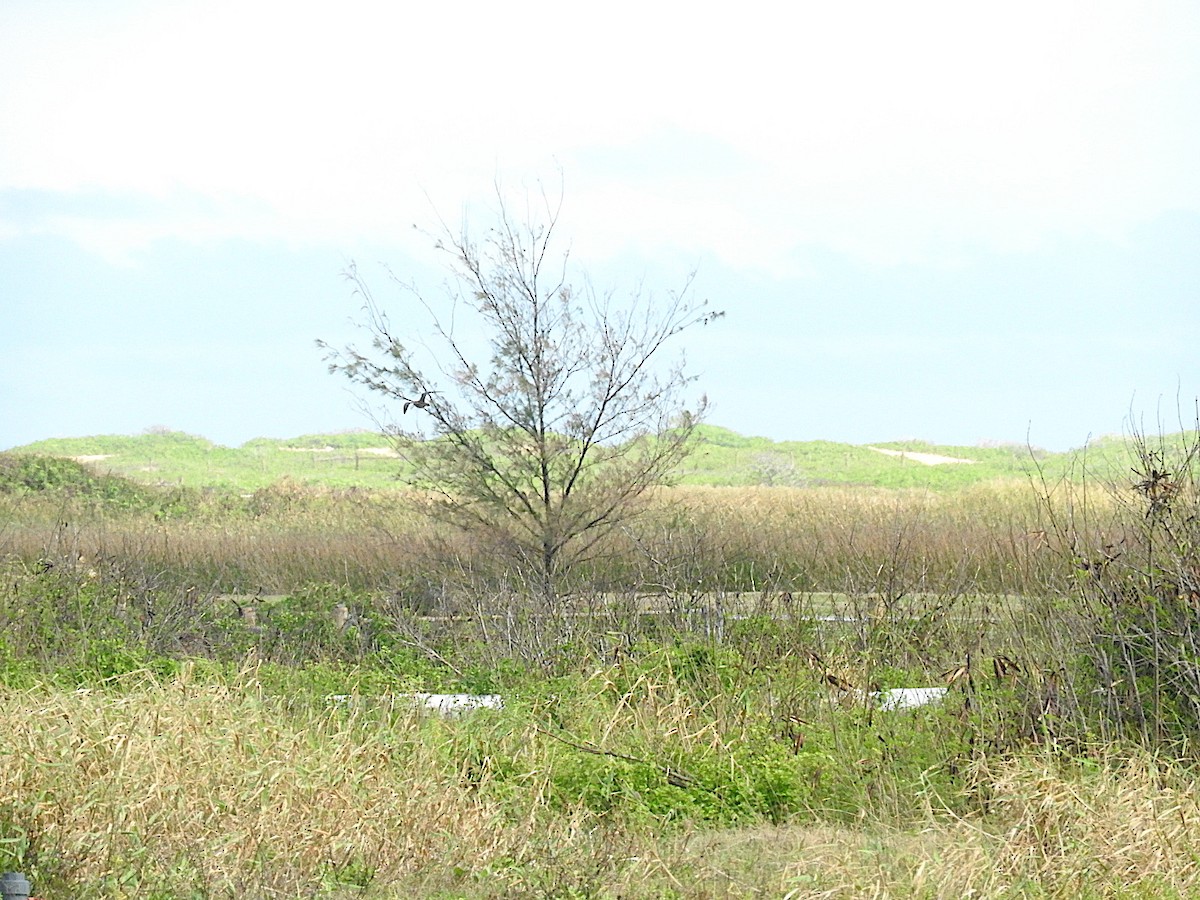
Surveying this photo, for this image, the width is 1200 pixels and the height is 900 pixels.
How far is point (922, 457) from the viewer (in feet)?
155

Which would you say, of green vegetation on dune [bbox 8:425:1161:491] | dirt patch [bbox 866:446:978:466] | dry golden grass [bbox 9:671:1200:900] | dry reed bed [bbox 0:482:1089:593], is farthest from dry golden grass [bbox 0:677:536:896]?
dirt patch [bbox 866:446:978:466]

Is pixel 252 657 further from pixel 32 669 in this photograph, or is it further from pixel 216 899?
pixel 216 899

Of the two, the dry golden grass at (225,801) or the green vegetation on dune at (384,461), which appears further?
the green vegetation on dune at (384,461)

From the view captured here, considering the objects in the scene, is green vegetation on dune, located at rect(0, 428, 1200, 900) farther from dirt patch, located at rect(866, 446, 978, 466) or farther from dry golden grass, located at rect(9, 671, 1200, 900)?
dirt patch, located at rect(866, 446, 978, 466)

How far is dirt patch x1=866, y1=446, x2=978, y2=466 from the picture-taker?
149 feet

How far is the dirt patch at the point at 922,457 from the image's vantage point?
45.4 m

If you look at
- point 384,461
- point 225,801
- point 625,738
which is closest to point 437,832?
point 225,801

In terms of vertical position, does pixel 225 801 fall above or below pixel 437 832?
above

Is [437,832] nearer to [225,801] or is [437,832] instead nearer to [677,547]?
[225,801]

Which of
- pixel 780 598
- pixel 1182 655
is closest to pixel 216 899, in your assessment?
pixel 1182 655

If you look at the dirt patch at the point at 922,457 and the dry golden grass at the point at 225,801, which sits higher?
the dirt patch at the point at 922,457

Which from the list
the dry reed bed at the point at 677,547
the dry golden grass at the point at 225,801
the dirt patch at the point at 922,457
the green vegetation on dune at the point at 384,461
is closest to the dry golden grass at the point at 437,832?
the dry golden grass at the point at 225,801

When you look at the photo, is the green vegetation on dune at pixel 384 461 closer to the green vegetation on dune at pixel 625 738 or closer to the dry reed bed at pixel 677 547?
the dry reed bed at pixel 677 547

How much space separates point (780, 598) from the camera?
8.59 m
